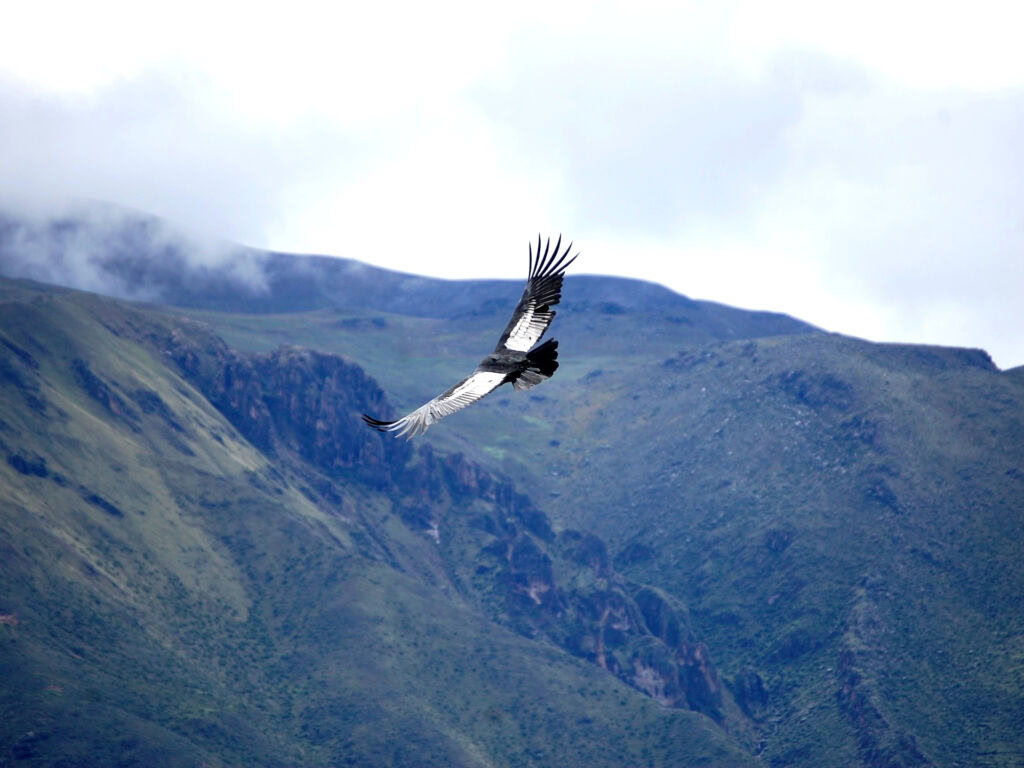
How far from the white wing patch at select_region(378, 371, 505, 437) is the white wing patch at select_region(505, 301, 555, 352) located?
2.55m

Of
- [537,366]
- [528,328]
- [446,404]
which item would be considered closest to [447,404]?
[446,404]

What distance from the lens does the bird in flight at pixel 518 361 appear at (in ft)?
166

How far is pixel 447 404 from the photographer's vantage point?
168ft

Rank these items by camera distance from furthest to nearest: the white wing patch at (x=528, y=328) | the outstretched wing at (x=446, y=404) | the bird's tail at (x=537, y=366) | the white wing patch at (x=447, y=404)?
the white wing patch at (x=528, y=328) < the bird's tail at (x=537, y=366) < the white wing patch at (x=447, y=404) < the outstretched wing at (x=446, y=404)

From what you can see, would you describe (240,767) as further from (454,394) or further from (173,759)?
(454,394)

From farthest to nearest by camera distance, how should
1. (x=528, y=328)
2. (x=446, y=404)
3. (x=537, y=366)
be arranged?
(x=528, y=328) → (x=537, y=366) → (x=446, y=404)

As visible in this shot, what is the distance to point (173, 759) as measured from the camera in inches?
7377

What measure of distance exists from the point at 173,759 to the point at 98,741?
8847 millimetres

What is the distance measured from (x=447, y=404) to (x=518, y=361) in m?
3.91

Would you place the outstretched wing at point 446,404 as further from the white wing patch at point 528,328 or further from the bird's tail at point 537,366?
the white wing patch at point 528,328

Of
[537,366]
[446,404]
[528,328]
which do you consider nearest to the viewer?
[446,404]

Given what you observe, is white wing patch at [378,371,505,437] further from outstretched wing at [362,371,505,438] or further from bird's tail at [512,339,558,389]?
bird's tail at [512,339,558,389]

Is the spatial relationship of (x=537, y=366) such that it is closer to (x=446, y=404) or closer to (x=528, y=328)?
(x=528, y=328)

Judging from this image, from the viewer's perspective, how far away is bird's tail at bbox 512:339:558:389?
53.8 m
